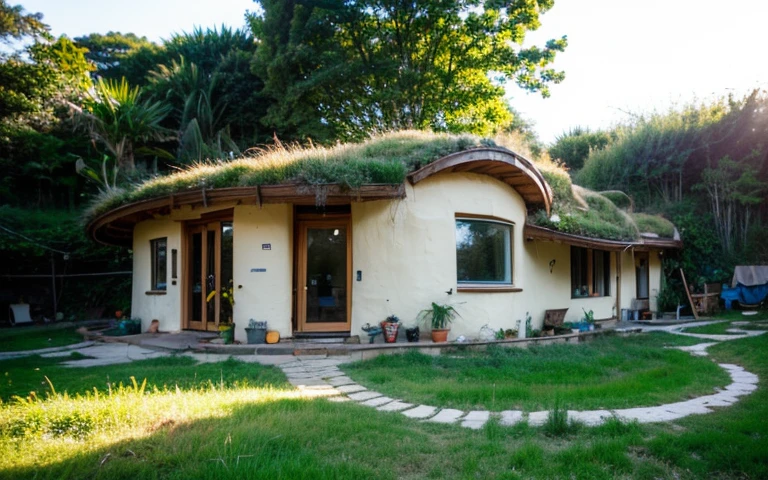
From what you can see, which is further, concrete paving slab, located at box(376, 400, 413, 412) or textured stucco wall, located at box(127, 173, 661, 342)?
textured stucco wall, located at box(127, 173, 661, 342)

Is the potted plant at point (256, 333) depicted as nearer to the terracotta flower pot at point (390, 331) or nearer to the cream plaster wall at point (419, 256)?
the cream plaster wall at point (419, 256)

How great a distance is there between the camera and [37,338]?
12047 millimetres

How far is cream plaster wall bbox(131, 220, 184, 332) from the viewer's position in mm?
11211

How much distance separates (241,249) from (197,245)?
7.13 ft

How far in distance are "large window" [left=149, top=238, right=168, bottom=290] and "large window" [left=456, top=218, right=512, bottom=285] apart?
6.79m

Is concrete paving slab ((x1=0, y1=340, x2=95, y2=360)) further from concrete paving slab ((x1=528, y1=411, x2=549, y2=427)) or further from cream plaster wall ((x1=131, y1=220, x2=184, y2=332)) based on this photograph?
concrete paving slab ((x1=528, y1=411, x2=549, y2=427))

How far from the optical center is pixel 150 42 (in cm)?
3453

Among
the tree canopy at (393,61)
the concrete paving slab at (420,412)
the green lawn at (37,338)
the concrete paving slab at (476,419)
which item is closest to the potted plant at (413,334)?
the concrete paving slab at (420,412)

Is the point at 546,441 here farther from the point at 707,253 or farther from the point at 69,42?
the point at 69,42

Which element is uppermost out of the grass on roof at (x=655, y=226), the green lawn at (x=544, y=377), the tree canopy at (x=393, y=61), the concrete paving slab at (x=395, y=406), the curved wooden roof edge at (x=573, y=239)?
the tree canopy at (x=393, y=61)

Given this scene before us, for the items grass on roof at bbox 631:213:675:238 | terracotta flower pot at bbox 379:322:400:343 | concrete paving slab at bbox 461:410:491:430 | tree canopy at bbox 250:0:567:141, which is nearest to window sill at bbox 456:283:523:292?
terracotta flower pot at bbox 379:322:400:343

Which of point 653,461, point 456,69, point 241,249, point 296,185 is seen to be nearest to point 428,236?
point 296,185

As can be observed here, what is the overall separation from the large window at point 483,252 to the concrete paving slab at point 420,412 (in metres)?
4.78

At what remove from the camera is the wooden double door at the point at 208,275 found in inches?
410
